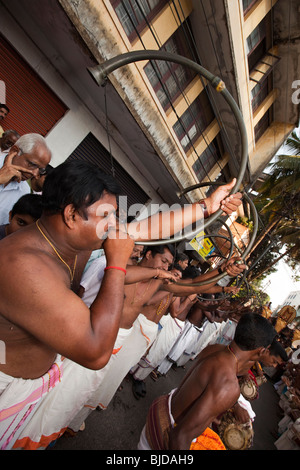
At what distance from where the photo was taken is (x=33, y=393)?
173 cm

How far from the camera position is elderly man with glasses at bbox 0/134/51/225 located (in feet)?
8.40

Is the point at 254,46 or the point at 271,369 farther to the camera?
the point at 271,369

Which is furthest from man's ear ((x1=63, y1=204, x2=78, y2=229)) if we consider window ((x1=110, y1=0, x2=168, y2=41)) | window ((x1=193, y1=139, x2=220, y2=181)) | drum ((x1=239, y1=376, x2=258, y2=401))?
window ((x1=193, y1=139, x2=220, y2=181))

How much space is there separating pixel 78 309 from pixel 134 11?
672cm

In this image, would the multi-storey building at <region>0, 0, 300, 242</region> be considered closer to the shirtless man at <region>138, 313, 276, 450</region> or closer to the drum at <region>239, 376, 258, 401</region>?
the shirtless man at <region>138, 313, 276, 450</region>

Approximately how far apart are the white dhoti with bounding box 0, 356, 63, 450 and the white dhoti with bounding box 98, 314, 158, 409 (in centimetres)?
174

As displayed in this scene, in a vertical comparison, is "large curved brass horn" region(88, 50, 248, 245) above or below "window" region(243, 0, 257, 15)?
below

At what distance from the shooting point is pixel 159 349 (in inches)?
206

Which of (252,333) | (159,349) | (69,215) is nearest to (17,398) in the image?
(69,215)

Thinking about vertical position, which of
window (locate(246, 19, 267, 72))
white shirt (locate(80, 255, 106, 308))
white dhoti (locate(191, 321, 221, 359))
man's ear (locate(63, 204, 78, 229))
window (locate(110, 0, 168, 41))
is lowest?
white dhoti (locate(191, 321, 221, 359))
